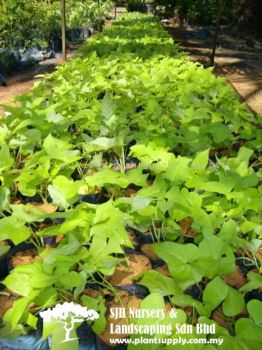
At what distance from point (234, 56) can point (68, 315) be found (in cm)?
1169

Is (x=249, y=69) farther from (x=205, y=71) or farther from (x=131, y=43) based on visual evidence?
(x=205, y=71)

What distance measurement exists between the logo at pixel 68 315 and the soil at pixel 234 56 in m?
5.62

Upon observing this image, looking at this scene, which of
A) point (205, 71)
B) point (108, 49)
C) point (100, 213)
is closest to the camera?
point (100, 213)

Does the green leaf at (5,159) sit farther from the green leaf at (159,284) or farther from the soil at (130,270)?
the green leaf at (159,284)

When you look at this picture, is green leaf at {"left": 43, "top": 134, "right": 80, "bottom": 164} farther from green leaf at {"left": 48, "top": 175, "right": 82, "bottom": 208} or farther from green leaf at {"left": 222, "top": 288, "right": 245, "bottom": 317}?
green leaf at {"left": 222, "top": 288, "right": 245, "bottom": 317}

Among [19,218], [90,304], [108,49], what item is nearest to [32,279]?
[90,304]

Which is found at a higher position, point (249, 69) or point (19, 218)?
point (19, 218)

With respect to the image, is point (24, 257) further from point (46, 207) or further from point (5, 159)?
point (5, 159)

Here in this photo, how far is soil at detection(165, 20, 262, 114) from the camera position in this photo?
7914mm

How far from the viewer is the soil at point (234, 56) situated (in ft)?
26.0

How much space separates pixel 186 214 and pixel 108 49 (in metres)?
4.98

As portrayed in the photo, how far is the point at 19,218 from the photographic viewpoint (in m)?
1.65

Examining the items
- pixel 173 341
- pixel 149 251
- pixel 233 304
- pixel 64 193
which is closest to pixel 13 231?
pixel 64 193

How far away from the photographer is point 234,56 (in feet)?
38.8
